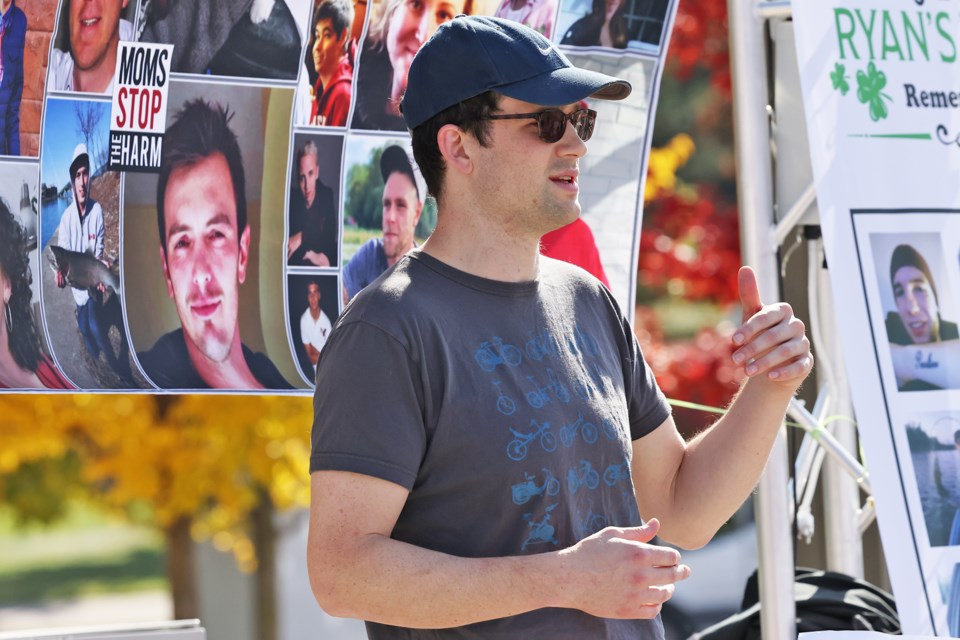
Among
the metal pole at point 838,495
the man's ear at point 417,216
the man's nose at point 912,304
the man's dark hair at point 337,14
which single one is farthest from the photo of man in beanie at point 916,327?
the man's dark hair at point 337,14

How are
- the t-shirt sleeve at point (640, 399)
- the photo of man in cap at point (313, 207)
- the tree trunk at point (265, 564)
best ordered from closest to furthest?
the t-shirt sleeve at point (640, 399)
the photo of man in cap at point (313, 207)
the tree trunk at point (265, 564)

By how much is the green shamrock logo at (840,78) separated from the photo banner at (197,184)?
2.33ft

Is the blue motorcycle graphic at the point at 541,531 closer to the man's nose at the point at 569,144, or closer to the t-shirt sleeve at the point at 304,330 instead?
the man's nose at the point at 569,144

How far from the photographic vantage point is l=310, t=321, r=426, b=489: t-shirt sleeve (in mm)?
1492

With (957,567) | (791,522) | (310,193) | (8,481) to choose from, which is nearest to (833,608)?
(791,522)

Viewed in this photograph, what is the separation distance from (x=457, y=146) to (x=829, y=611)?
164 cm

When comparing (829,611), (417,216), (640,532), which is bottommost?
(829,611)

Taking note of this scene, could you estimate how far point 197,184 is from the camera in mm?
2303

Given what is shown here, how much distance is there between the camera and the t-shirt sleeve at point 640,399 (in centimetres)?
186

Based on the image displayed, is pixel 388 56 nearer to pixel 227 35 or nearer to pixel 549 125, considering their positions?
pixel 227 35

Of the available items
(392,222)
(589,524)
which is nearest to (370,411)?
(589,524)

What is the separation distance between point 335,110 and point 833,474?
5.37 feet

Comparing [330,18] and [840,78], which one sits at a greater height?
[330,18]

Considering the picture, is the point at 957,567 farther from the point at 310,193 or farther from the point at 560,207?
the point at 310,193
